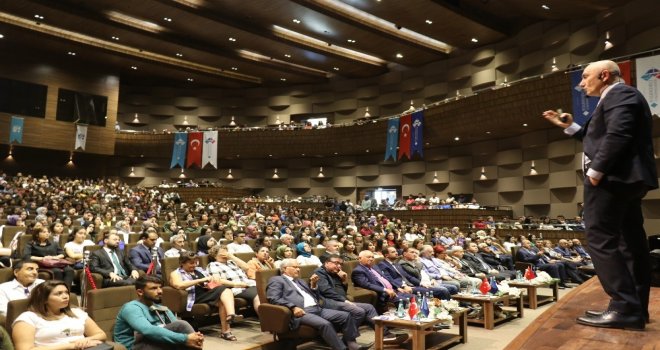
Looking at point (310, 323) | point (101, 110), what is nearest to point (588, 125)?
point (310, 323)

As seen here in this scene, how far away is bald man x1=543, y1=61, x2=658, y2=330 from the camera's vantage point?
177cm

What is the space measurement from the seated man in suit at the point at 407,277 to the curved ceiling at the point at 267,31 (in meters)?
9.78

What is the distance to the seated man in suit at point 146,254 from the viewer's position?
5.77 m

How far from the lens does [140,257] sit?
19.4 feet

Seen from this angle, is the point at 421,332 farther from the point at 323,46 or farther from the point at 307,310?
the point at 323,46

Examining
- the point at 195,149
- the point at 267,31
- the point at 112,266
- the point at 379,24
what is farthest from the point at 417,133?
the point at 112,266

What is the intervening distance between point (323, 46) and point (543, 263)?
40.2 ft

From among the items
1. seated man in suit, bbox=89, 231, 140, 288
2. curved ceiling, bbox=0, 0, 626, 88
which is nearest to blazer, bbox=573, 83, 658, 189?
seated man in suit, bbox=89, 231, 140, 288

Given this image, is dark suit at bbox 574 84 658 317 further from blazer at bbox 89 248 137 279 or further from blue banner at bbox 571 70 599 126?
blue banner at bbox 571 70 599 126

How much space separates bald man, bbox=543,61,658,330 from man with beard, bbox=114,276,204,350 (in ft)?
7.67

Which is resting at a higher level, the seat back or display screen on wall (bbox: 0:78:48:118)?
display screen on wall (bbox: 0:78:48:118)

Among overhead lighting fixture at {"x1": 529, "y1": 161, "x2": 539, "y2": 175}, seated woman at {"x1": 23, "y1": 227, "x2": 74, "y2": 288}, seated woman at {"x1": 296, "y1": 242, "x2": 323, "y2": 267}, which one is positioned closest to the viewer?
seated woman at {"x1": 23, "y1": 227, "x2": 74, "y2": 288}

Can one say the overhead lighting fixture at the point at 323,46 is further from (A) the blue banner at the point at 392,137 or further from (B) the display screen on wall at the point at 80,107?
(B) the display screen on wall at the point at 80,107

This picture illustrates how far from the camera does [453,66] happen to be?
726 inches
